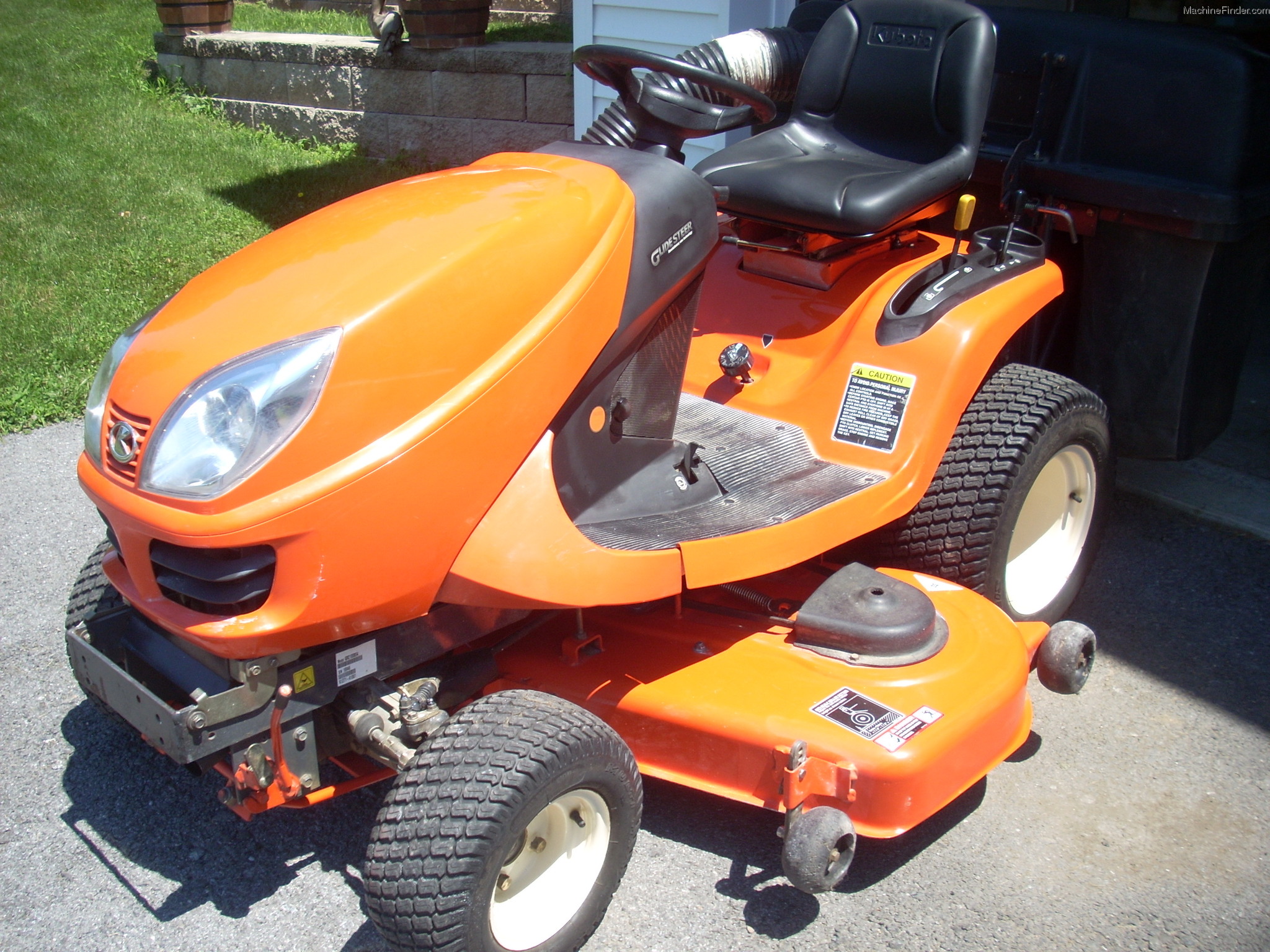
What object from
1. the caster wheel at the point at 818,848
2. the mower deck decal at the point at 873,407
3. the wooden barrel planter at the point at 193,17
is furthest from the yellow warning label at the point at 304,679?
the wooden barrel planter at the point at 193,17

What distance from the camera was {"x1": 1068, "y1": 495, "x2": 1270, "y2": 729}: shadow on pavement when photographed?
2805 millimetres

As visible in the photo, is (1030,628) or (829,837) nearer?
(829,837)

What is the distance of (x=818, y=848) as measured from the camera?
76.1 inches

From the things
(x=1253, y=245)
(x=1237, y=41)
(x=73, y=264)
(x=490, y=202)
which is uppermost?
(x=1237, y=41)

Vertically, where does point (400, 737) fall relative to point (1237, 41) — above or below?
below

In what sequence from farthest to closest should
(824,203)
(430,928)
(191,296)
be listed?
1. (824,203)
2. (191,296)
3. (430,928)

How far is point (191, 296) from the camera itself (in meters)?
1.94

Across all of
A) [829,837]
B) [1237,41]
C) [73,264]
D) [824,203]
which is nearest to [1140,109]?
[1237,41]

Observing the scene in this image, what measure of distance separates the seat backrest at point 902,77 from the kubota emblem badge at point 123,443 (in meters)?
2.04

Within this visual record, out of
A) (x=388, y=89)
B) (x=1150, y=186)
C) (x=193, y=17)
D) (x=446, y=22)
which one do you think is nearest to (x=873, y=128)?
(x=1150, y=186)

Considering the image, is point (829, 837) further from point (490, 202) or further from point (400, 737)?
point (490, 202)

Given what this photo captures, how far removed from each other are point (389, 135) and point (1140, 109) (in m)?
4.78

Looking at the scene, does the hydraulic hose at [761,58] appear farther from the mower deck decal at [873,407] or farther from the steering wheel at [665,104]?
the mower deck decal at [873,407]

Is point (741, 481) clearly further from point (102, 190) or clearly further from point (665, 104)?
point (102, 190)
